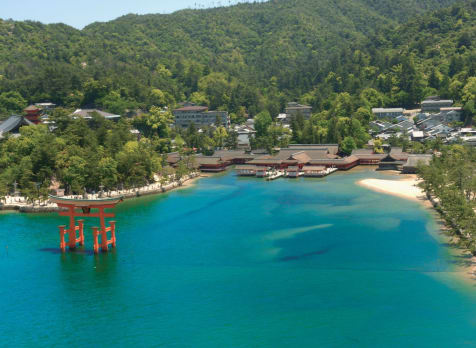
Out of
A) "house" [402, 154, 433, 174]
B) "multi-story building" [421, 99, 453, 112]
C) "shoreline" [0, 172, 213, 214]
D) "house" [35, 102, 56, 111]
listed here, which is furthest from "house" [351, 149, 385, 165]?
"house" [35, 102, 56, 111]

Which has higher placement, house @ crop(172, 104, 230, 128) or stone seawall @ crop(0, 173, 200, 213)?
house @ crop(172, 104, 230, 128)

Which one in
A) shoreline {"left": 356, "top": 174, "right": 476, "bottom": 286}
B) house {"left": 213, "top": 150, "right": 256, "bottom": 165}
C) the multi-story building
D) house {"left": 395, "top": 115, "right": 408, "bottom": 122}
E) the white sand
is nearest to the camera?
shoreline {"left": 356, "top": 174, "right": 476, "bottom": 286}

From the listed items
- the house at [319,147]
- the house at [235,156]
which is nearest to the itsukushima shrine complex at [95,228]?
the house at [235,156]

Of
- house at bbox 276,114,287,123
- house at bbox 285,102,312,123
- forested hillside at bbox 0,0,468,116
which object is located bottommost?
house at bbox 276,114,287,123

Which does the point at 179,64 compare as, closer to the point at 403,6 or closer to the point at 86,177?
the point at 86,177

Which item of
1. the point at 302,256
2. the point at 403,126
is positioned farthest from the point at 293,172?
the point at 302,256

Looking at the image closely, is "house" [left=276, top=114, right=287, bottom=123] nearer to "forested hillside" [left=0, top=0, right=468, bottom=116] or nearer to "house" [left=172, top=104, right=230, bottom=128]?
"forested hillside" [left=0, top=0, right=468, bottom=116]

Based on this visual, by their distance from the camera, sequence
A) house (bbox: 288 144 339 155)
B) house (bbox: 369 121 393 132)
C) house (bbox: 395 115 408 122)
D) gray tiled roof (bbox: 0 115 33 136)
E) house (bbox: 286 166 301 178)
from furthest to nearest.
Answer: house (bbox: 395 115 408 122)
house (bbox: 369 121 393 132)
house (bbox: 288 144 339 155)
gray tiled roof (bbox: 0 115 33 136)
house (bbox: 286 166 301 178)

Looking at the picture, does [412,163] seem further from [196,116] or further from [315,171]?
[196,116]
